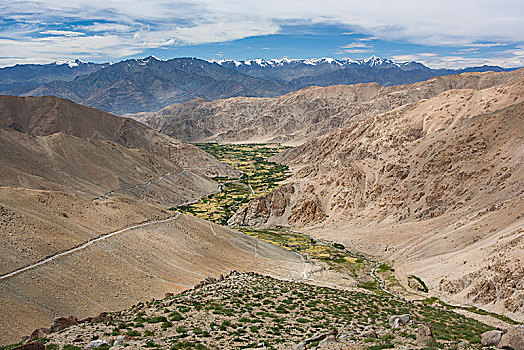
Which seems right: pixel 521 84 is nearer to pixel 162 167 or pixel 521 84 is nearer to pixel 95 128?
pixel 162 167

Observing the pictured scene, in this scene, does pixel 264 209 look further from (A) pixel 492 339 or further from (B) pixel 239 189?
(A) pixel 492 339

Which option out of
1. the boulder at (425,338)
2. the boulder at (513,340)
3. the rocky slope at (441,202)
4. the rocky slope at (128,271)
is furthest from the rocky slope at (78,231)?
the boulder at (513,340)

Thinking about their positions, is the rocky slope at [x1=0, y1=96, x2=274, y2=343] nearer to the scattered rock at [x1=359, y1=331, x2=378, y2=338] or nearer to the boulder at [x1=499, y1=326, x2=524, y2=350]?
the scattered rock at [x1=359, y1=331, x2=378, y2=338]

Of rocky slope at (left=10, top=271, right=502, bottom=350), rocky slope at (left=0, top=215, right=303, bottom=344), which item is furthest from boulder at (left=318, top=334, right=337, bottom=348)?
Result: rocky slope at (left=0, top=215, right=303, bottom=344)

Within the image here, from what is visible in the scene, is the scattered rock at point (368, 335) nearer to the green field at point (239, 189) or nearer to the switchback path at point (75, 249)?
the switchback path at point (75, 249)

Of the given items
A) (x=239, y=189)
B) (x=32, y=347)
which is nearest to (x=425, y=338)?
(x=32, y=347)

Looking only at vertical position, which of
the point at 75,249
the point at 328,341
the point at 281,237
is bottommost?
the point at 281,237

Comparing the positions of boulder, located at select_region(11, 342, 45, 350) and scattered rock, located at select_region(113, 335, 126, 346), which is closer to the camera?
boulder, located at select_region(11, 342, 45, 350)
